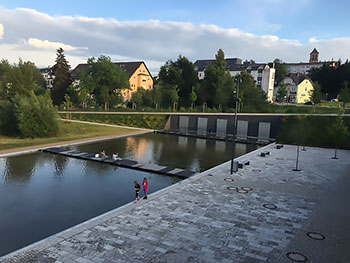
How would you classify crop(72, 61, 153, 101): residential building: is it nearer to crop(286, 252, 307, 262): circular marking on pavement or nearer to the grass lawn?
the grass lawn

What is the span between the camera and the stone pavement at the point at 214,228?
9.66 m

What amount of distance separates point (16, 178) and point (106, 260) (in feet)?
43.1

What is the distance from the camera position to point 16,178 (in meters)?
19.0

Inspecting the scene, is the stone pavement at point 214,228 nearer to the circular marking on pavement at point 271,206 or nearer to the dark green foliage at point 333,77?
the circular marking on pavement at point 271,206

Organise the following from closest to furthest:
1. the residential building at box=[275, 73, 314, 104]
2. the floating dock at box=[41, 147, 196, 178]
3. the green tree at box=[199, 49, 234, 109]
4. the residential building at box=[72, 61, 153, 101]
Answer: the floating dock at box=[41, 147, 196, 178] → the green tree at box=[199, 49, 234, 109] → the residential building at box=[72, 61, 153, 101] → the residential building at box=[275, 73, 314, 104]

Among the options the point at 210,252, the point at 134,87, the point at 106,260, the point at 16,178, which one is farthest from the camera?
the point at 134,87

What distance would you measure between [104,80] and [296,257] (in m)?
59.7

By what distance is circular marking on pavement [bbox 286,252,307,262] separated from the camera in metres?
9.61

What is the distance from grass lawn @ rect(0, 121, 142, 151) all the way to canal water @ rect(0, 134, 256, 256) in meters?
5.00

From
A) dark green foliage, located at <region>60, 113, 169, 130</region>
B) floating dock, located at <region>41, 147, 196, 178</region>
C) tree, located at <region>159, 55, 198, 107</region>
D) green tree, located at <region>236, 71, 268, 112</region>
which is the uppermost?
tree, located at <region>159, 55, 198, 107</region>

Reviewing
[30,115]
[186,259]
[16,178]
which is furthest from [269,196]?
[30,115]

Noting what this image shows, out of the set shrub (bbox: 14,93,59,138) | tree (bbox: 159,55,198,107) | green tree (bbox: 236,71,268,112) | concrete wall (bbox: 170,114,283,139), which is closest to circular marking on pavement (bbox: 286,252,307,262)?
shrub (bbox: 14,93,59,138)

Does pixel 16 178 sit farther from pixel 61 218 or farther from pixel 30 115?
pixel 30 115

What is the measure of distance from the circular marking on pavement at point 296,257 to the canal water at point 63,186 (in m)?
8.76
